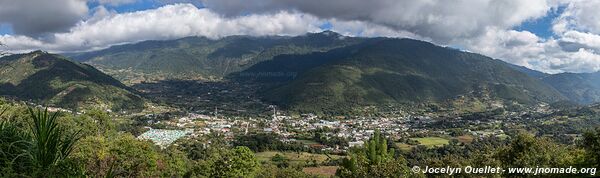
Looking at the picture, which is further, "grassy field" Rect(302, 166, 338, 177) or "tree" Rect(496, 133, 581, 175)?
"grassy field" Rect(302, 166, 338, 177)

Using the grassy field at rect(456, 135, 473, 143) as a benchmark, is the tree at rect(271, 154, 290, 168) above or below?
above

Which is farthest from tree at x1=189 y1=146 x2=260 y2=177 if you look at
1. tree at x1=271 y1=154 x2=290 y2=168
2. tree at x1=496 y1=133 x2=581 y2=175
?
tree at x1=271 y1=154 x2=290 y2=168

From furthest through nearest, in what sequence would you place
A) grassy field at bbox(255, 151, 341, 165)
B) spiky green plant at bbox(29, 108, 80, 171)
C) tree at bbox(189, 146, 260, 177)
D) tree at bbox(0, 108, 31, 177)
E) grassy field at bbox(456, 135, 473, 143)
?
grassy field at bbox(456, 135, 473, 143)
grassy field at bbox(255, 151, 341, 165)
tree at bbox(189, 146, 260, 177)
spiky green plant at bbox(29, 108, 80, 171)
tree at bbox(0, 108, 31, 177)

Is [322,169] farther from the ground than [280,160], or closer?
farther from the ground

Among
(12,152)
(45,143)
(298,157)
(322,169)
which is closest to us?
(45,143)

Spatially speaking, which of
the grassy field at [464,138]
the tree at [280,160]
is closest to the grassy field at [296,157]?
the tree at [280,160]

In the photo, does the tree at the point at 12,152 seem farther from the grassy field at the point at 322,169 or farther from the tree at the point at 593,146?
the grassy field at the point at 322,169

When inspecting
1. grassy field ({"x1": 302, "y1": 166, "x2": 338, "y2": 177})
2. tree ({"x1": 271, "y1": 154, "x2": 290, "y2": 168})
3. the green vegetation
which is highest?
grassy field ({"x1": 302, "y1": 166, "x2": 338, "y2": 177})

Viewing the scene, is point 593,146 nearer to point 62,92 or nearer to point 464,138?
point 464,138

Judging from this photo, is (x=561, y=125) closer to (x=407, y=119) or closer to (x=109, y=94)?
(x=407, y=119)

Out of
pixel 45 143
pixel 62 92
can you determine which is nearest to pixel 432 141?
pixel 45 143

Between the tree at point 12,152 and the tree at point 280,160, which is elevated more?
the tree at point 12,152

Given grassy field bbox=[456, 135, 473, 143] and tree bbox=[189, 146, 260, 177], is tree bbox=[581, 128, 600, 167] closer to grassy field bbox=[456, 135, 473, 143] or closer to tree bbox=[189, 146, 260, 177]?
tree bbox=[189, 146, 260, 177]
